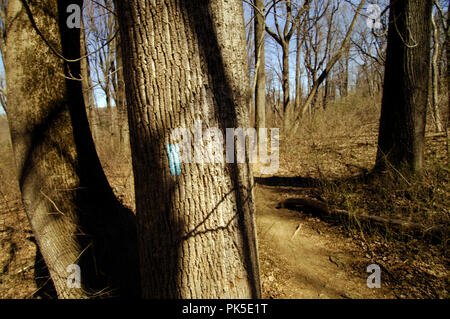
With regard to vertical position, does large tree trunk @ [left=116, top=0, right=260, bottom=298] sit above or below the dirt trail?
above

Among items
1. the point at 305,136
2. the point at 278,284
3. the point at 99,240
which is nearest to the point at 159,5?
the point at 99,240

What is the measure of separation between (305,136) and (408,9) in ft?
16.1

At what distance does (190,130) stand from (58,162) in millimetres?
1547

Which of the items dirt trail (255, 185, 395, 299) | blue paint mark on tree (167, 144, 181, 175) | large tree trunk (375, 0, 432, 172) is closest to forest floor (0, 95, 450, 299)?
dirt trail (255, 185, 395, 299)

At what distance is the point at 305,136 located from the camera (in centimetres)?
780

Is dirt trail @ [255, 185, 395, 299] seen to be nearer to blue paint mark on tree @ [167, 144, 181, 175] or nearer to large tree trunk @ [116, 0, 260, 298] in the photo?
large tree trunk @ [116, 0, 260, 298]

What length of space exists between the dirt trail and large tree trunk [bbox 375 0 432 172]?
145 centimetres

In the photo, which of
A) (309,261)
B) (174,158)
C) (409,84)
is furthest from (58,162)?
(409,84)

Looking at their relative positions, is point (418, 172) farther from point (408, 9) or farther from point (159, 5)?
point (159, 5)

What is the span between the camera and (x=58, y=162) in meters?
1.91

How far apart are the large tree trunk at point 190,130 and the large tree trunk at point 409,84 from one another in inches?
115

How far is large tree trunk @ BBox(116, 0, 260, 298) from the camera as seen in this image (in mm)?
1083

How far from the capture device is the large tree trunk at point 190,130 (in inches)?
42.6

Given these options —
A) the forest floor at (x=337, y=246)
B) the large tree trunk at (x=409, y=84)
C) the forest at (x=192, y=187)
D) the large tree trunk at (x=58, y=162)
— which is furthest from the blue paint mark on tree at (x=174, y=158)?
the large tree trunk at (x=409, y=84)
